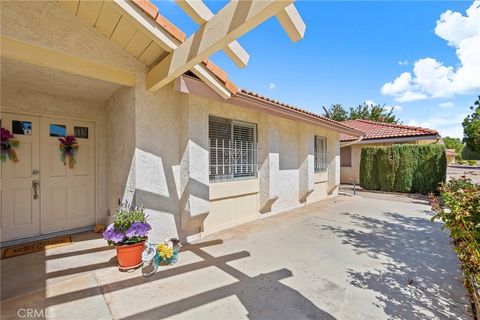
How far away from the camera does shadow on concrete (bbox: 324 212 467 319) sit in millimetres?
2997

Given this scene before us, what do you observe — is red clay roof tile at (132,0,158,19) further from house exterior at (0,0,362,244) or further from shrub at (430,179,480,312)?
shrub at (430,179,480,312)

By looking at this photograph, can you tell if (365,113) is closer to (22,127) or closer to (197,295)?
(197,295)

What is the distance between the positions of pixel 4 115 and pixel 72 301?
466 centimetres

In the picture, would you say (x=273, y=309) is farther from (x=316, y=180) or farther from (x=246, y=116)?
(x=316, y=180)

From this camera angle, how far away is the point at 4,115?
4.84 metres

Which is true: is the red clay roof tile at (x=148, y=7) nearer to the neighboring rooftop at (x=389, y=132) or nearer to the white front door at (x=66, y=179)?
the white front door at (x=66, y=179)

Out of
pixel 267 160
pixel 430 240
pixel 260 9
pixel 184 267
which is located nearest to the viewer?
pixel 260 9

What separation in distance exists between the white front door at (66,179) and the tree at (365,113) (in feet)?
128

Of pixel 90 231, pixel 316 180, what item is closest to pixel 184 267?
pixel 90 231

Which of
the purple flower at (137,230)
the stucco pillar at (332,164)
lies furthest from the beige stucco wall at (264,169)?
the purple flower at (137,230)

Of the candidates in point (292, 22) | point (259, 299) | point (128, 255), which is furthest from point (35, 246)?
point (292, 22)

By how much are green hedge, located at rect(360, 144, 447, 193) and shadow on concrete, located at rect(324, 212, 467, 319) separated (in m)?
7.55

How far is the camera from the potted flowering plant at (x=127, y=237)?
384 centimetres

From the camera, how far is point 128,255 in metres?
3.89
